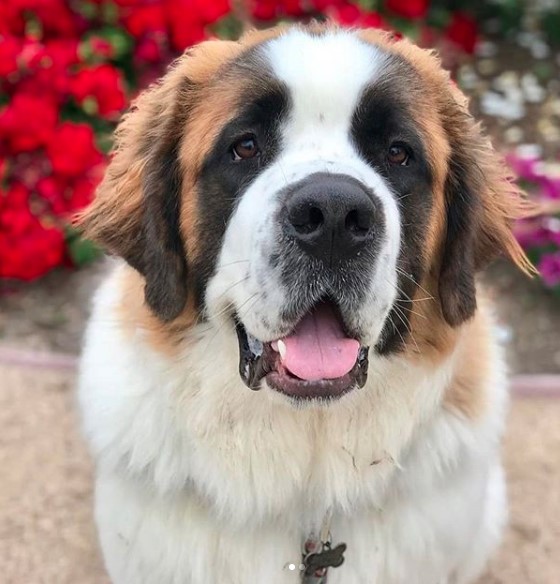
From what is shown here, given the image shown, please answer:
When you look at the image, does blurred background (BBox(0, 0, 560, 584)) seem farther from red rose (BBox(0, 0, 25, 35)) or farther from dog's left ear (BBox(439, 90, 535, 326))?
dog's left ear (BBox(439, 90, 535, 326))

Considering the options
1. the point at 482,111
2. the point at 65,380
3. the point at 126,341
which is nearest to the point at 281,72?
the point at 126,341

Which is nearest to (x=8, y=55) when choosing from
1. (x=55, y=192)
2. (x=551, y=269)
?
(x=55, y=192)

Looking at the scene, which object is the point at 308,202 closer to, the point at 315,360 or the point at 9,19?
the point at 315,360

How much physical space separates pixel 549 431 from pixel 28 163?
8.44ft

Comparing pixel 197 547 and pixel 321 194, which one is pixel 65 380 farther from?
pixel 321 194

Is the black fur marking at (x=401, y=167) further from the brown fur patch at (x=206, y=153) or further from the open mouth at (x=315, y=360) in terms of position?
the open mouth at (x=315, y=360)

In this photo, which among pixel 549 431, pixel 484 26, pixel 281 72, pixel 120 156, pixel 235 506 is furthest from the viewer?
pixel 484 26

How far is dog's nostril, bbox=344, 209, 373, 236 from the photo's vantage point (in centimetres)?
193

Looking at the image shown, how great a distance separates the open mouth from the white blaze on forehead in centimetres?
46

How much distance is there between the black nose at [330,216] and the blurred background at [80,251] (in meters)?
1.75

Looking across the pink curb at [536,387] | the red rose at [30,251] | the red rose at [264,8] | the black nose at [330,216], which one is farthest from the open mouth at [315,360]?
the red rose at [264,8]

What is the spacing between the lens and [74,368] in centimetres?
386

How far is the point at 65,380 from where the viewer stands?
382cm

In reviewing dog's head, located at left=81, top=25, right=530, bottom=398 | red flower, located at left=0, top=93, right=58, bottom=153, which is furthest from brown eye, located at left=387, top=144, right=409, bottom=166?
red flower, located at left=0, top=93, right=58, bottom=153
